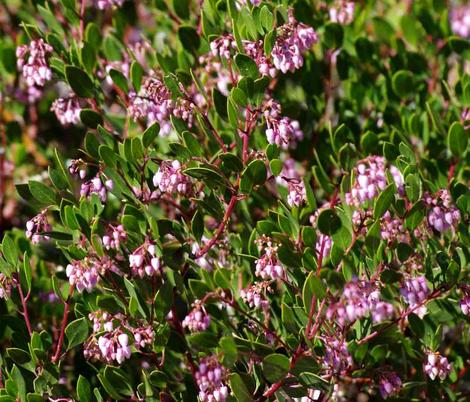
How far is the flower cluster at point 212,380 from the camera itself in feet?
5.87

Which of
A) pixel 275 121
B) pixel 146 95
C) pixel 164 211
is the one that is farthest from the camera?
pixel 164 211

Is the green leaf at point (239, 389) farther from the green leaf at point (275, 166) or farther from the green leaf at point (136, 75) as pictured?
the green leaf at point (136, 75)

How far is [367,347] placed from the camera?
2.09 metres

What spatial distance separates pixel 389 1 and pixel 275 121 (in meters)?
1.81

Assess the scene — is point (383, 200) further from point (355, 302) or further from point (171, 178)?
point (171, 178)

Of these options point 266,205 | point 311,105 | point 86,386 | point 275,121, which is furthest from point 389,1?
point 86,386

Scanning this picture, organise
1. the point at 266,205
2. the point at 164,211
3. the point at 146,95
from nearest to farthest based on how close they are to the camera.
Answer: the point at 146,95, the point at 266,205, the point at 164,211

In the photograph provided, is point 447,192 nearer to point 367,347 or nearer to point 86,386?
point 367,347

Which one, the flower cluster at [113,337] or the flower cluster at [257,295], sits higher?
the flower cluster at [257,295]

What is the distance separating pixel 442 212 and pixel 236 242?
24.1 inches

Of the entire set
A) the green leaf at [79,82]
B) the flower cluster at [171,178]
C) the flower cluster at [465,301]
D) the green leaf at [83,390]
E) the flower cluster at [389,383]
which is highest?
the green leaf at [79,82]

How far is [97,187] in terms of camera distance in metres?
2.01

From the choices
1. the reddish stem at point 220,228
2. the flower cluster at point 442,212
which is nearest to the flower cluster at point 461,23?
the flower cluster at point 442,212

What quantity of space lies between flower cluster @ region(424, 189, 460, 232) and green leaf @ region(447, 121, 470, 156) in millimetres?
336
